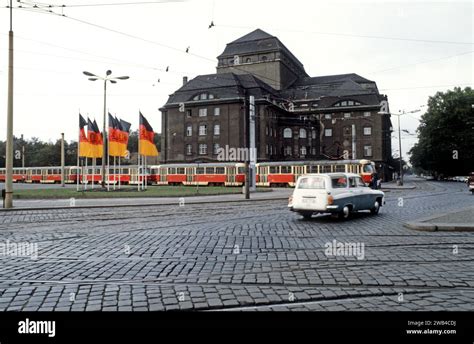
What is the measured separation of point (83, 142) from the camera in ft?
103

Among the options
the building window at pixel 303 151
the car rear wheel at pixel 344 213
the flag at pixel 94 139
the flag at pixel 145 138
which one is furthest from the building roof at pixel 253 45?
the car rear wheel at pixel 344 213

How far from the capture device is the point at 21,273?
233 inches

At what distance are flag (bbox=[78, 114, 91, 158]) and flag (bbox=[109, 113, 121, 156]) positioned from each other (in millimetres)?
1764

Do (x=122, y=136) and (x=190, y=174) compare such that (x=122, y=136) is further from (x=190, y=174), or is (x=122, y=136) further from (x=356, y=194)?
(x=356, y=194)

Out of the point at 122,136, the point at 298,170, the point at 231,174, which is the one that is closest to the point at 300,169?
the point at 298,170

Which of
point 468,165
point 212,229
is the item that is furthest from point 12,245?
point 468,165

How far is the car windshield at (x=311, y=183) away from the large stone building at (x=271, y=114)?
4845cm

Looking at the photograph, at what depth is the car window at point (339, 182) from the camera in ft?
42.0

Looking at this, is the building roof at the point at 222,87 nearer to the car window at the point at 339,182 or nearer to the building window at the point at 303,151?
the building window at the point at 303,151

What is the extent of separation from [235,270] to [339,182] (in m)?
7.82

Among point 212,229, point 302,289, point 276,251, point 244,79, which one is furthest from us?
point 244,79

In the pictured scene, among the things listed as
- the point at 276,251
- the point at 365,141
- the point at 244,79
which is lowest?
the point at 276,251
